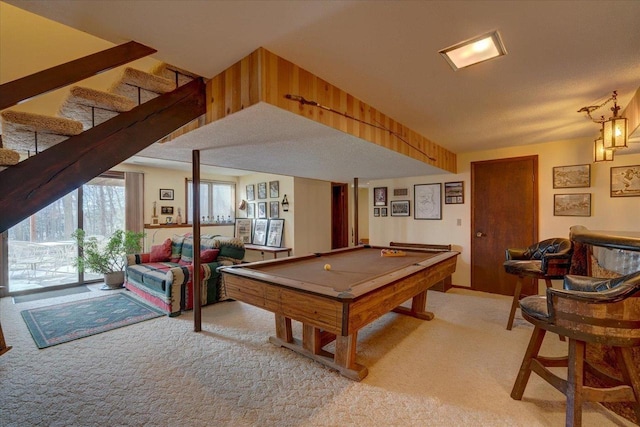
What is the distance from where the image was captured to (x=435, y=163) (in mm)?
4203

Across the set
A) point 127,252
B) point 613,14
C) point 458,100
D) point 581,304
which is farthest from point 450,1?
point 127,252

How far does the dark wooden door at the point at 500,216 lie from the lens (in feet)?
14.1

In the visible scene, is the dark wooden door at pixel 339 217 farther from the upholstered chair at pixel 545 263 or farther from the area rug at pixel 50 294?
the area rug at pixel 50 294

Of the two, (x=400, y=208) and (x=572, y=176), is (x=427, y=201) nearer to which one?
(x=400, y=208)

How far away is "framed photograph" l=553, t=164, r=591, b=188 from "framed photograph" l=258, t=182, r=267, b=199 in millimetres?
5544

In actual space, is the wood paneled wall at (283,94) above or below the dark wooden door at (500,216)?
above

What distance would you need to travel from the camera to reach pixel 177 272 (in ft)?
12.0

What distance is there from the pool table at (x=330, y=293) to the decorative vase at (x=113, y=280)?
3.76 meters

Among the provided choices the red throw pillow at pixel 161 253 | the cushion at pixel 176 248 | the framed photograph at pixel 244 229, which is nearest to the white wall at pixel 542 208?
the framed photograph at pixel 244 229

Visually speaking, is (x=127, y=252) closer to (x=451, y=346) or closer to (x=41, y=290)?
(x=41, y=290)

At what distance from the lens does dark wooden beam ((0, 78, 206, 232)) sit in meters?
1.56

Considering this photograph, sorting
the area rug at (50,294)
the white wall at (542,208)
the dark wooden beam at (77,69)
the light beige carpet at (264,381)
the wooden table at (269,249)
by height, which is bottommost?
the area rug at (50,294)

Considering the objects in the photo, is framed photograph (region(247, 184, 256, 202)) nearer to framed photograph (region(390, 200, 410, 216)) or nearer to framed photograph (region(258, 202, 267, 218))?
framed photograph (region(258, 202, 267, 218))

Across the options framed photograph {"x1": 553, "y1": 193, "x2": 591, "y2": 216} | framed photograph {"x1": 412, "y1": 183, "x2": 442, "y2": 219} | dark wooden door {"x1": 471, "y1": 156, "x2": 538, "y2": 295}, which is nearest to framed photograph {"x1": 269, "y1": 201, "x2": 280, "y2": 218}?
framed photograph {"x1": 412, "y1": 183, "x2": 442, "y2": 219}
